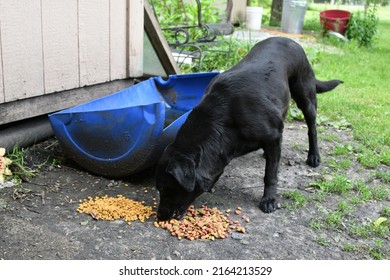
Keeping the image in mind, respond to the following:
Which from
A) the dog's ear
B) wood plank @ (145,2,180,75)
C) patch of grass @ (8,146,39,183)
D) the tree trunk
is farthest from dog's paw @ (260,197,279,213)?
the tree trunk

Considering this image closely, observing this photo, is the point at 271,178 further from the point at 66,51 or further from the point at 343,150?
the point at 66,51

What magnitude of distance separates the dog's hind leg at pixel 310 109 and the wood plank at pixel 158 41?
73.4 inches

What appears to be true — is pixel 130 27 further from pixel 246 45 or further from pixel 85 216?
pixel 246 45

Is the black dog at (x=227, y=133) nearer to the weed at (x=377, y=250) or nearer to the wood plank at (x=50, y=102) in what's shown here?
the weed at (x=377, y=250)

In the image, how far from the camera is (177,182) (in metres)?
3.16

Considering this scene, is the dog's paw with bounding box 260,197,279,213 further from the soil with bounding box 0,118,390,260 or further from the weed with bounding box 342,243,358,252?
the weed with bounding box 342,243,358,252

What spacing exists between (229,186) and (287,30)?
11.3 m

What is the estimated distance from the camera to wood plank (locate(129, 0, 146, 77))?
5.19 m

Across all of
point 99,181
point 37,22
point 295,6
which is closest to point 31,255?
point 99,181

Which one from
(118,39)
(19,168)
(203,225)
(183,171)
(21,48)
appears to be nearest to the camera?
(183,171)

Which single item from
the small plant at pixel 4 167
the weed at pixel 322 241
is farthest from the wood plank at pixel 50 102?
the weed at pixel 322 241

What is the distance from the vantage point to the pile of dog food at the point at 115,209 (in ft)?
11.0

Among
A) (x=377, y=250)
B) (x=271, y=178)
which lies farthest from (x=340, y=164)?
(x=377, y=250)

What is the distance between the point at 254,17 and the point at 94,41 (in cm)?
1060
